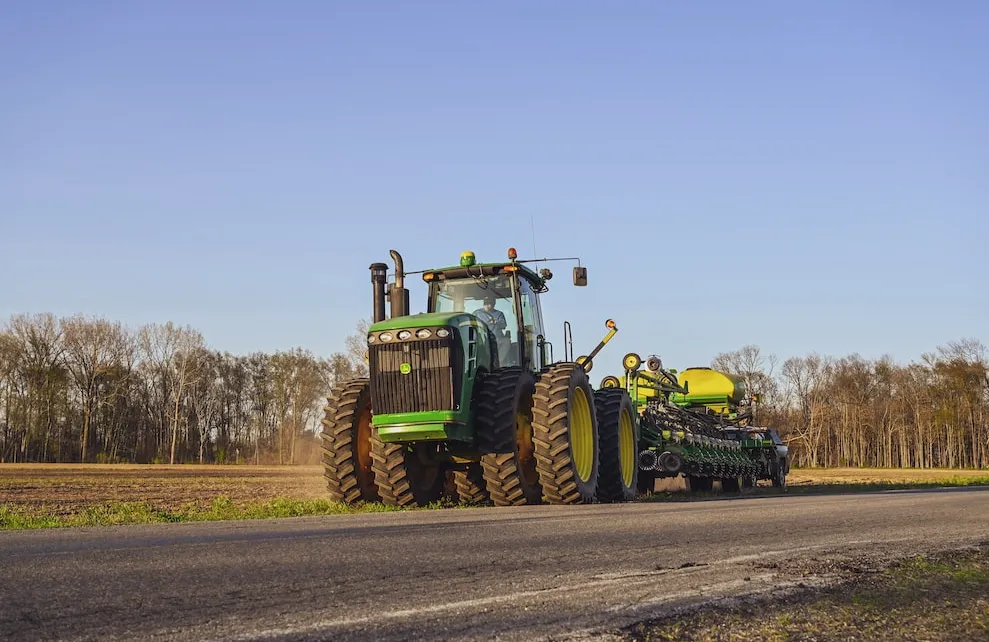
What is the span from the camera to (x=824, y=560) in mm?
5297

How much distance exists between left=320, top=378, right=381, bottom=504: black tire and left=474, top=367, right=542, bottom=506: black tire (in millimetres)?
1601

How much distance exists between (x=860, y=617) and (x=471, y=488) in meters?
10.2

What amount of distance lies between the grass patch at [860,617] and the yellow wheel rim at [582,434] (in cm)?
850

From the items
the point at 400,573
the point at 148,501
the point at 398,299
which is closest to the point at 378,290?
the point at 398,299

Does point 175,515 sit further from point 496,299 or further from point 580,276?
point 580,276

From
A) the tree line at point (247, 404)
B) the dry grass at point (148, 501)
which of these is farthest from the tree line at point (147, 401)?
the dry grass at point (148, 501)

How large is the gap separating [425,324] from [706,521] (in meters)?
4.52

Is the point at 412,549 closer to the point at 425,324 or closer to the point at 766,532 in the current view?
the point at 766,532

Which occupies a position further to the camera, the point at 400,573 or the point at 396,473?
the point at 396,473

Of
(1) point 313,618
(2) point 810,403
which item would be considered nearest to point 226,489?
(1) point 313,618

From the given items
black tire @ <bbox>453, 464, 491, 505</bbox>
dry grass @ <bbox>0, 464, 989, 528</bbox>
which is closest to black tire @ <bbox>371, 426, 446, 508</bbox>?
dry grass @ <bbox>0, 464, 989, 528</bbox>

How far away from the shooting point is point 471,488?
13.5m

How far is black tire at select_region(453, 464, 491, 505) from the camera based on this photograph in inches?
529

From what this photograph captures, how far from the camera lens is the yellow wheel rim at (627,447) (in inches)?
583
